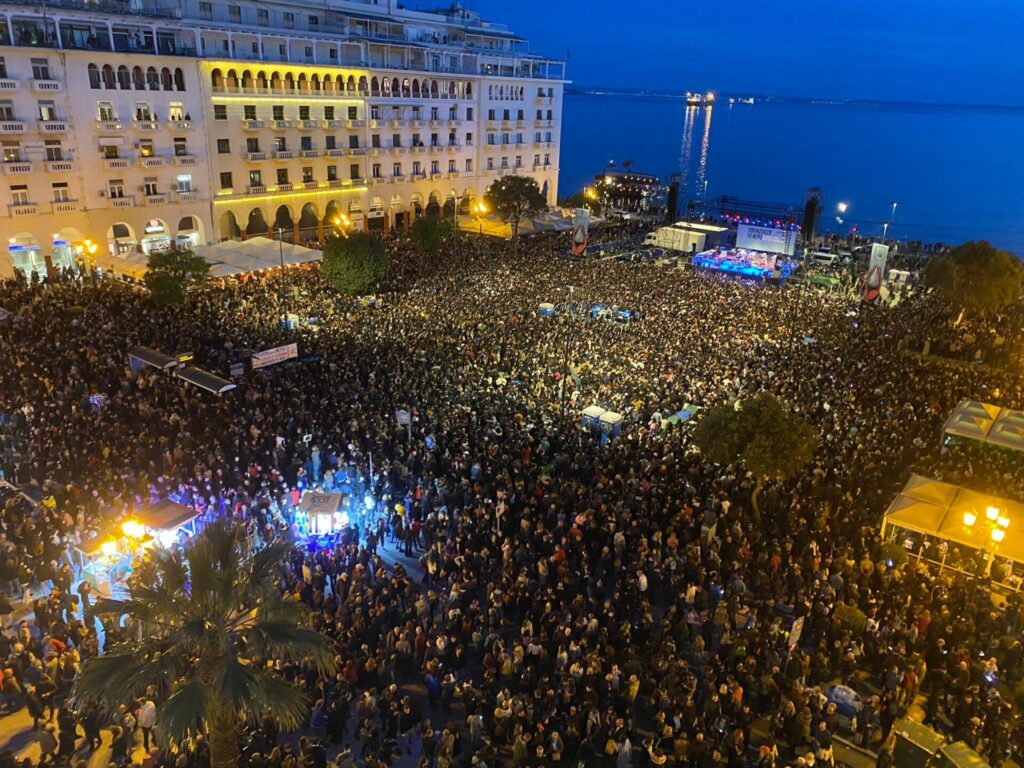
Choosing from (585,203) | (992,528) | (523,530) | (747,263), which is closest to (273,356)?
(523,530)

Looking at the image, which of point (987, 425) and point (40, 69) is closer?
point (987, 425)

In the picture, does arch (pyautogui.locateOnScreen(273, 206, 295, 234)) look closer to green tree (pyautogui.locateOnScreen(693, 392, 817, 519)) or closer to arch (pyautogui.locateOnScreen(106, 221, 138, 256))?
arch (pyautogui.locateOnScreen(106, 221, 138, 256))

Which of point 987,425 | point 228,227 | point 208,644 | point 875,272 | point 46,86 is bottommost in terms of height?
point 228,227

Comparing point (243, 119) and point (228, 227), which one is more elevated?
point (243, 119)

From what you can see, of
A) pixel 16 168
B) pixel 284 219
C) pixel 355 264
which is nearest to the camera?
pixel 355 264

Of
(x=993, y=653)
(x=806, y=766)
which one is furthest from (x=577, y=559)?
(x=993, y=653)

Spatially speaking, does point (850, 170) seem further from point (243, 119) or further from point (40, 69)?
point (40, 69)

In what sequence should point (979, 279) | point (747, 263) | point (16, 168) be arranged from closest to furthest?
point (979, 279) → point (16, 168) → point (747, 263)
